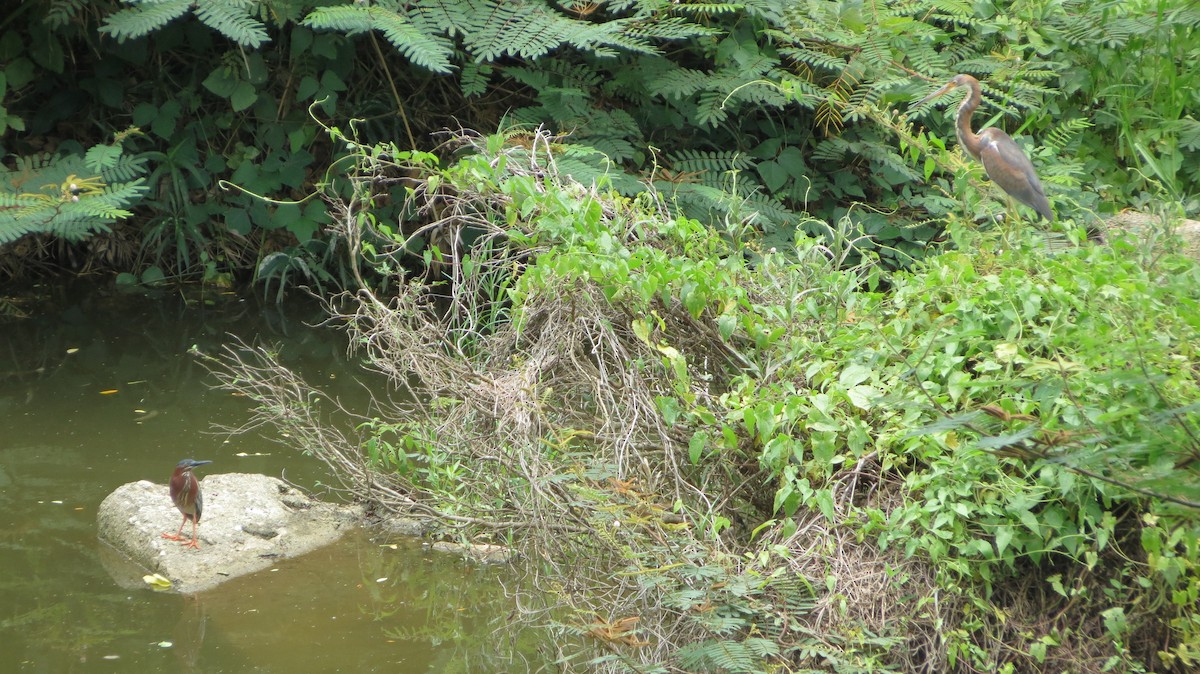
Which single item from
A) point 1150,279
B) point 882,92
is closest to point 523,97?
point 882,92

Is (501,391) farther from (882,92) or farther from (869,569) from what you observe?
(882,92)

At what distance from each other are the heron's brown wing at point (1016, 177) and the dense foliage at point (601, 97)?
104cm

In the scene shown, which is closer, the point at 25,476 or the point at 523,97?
the point at 25,476

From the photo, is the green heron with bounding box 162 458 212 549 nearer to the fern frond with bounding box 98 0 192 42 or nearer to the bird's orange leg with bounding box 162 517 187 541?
the bird's orange leg with bounding box 162 517 187 541

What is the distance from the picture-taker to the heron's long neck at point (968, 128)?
4367mm

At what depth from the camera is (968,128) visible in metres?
4.55

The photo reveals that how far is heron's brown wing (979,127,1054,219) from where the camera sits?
4.04 meters

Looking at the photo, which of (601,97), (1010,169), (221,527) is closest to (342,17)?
(601,97)

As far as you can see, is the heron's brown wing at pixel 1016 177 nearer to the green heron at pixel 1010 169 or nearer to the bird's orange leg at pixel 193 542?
the green heron at pixel 1010 169

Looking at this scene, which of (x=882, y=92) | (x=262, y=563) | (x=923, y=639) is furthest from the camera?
(x=882, y=92)

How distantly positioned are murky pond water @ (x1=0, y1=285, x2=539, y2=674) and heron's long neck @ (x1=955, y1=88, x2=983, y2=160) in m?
2.49

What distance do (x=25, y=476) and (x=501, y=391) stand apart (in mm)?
2440

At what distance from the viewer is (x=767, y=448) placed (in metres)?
2.68

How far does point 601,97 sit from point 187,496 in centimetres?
342
